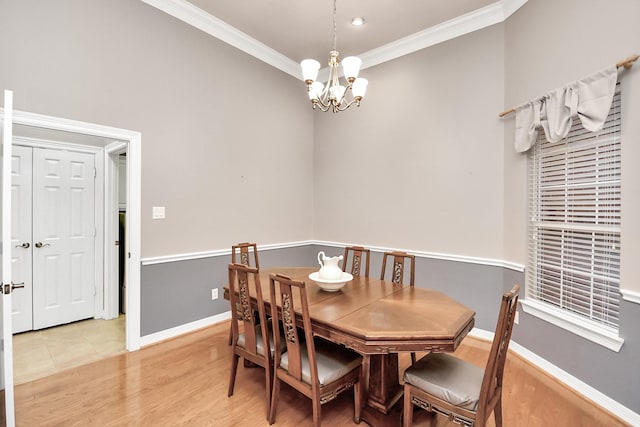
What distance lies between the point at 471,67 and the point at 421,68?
0.57 meters

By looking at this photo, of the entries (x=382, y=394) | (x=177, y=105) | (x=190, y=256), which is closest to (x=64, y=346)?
(x=190, y=256)

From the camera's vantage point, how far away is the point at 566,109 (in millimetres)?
2346

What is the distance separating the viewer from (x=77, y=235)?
11.7ft

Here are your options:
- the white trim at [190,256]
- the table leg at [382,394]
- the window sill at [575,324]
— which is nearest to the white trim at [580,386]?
the window sill at [575,324]

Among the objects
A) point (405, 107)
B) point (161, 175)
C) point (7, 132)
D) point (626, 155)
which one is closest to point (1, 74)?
point (7, 132)

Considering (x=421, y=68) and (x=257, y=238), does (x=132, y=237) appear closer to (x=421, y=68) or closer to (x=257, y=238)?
(x=257, y=238)

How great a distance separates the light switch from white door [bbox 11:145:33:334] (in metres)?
1.51

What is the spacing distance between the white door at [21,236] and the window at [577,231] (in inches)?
198

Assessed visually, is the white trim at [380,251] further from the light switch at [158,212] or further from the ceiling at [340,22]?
the ceiling at [340,22]

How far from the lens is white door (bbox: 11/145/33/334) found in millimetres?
3170

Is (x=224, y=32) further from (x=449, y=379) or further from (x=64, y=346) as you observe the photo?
(x=449, y=379)

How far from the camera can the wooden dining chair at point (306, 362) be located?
164 cm

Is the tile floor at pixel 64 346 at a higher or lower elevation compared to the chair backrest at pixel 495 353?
lower

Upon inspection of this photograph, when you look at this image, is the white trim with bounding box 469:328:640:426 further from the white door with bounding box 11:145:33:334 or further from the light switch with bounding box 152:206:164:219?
the white door with bounding box 11:145:33:334
